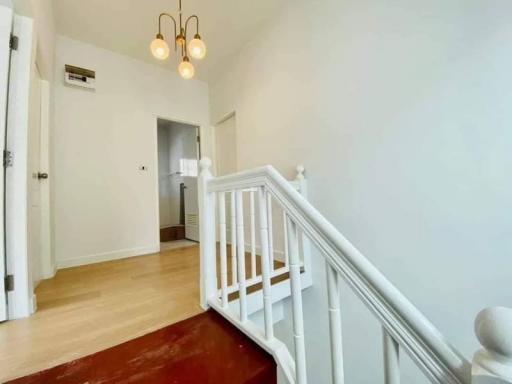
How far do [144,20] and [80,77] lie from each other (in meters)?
1.01

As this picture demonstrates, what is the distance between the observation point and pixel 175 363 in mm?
1004

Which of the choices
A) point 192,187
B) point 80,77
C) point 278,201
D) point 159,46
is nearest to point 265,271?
point 278,201

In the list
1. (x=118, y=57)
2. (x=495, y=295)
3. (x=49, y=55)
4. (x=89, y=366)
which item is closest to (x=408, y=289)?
(x=495, y=295)

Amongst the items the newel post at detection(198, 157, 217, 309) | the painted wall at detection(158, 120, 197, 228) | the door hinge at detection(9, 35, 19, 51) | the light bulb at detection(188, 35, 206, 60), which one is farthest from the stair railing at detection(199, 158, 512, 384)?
the painted wall at detection(158, 120, 197, 228)

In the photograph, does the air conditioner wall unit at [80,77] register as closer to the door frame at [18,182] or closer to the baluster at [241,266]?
the door frame at [18,182]

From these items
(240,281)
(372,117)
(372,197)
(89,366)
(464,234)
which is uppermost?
(372,117)

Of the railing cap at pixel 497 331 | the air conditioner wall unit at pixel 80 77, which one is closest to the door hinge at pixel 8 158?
the air conditioner wall unit at pixel 80 77

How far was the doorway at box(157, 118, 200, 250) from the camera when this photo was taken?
4043 mm

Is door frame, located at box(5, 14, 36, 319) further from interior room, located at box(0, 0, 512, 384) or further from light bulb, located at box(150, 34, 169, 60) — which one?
light bulb, located at box(150, 34, 169, 60)

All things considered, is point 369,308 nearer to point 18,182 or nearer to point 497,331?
point 497,331

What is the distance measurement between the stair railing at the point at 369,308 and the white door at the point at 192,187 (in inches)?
112

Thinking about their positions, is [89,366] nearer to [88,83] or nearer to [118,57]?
[88,83]

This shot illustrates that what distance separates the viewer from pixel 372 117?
1.79 meters

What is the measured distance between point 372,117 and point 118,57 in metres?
3.22
